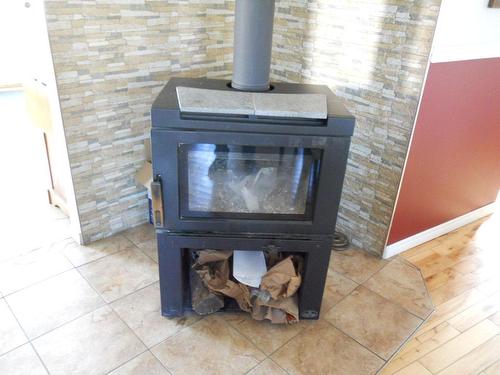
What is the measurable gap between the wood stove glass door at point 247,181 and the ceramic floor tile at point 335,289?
1.56 feet

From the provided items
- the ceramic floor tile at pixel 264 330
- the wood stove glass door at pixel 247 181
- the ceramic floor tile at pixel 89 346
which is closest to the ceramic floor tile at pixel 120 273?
the ceramic floor tile at pixel 89 346

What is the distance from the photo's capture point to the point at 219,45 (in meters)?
2.18

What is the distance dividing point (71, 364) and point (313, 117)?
3.78ft

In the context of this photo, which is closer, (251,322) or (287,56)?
(251,322)

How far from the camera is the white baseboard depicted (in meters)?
2.09

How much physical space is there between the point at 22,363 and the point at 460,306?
5.65 feet

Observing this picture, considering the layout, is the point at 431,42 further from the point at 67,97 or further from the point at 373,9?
the point at 67,97

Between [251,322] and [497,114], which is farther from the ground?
[497,114]

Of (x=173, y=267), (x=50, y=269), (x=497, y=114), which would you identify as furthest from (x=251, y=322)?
(x=497, y=114)

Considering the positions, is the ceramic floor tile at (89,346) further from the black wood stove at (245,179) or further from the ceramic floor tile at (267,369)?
the ceramic floor tile at (267,369)

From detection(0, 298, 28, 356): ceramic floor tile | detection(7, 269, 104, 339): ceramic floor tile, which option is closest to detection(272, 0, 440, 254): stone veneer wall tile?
detection(7, 269, 104, 339): ceramic floor tile

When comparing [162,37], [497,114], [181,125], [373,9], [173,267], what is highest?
[373,9]

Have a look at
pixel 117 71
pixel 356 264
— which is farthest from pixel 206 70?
pixel 356 264

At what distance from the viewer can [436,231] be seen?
2264mm
